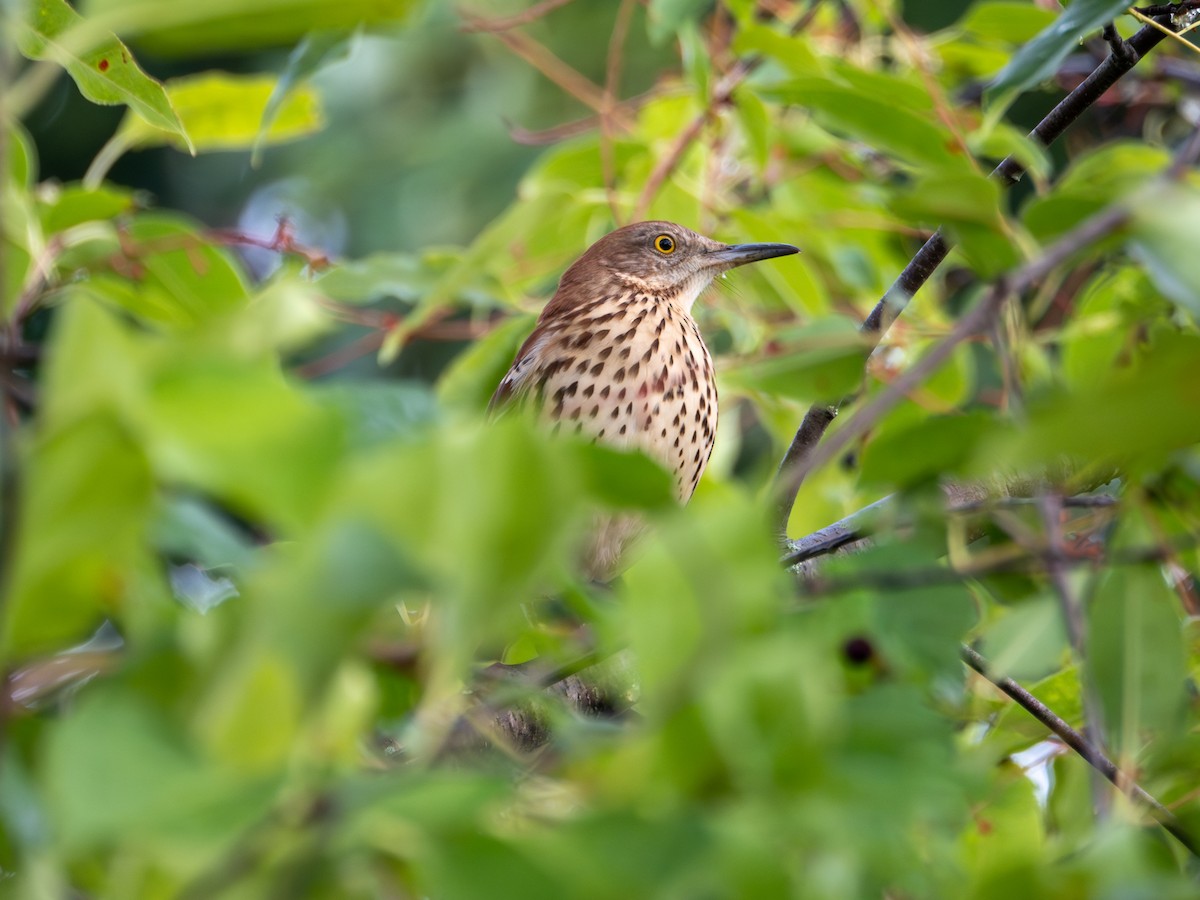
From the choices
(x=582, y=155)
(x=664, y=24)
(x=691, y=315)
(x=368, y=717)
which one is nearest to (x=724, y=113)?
(x=582, y=155)

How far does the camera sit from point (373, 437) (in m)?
0.95

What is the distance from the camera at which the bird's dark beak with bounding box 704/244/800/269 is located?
3436 millimetres

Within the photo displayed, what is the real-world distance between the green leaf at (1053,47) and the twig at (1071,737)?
0.74 metres

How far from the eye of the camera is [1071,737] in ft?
6.58

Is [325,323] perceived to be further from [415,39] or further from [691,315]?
[415,39]

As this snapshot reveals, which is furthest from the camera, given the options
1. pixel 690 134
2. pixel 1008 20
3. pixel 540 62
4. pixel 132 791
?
pixel 540 62

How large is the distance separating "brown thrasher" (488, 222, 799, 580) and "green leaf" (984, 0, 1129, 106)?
5.25 ft

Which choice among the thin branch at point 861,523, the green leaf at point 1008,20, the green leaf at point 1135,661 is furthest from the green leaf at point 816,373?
the green leaf at point 1008,20

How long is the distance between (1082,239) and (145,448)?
26.3 inches

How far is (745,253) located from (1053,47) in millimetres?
1978

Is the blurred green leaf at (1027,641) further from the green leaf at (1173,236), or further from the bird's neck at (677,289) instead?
the bird's neck at (677,289)

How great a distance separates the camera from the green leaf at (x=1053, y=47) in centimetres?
168

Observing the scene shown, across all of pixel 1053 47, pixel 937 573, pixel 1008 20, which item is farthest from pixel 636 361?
pixel 937 573

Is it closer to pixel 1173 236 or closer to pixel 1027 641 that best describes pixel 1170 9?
pixel 1027 641
